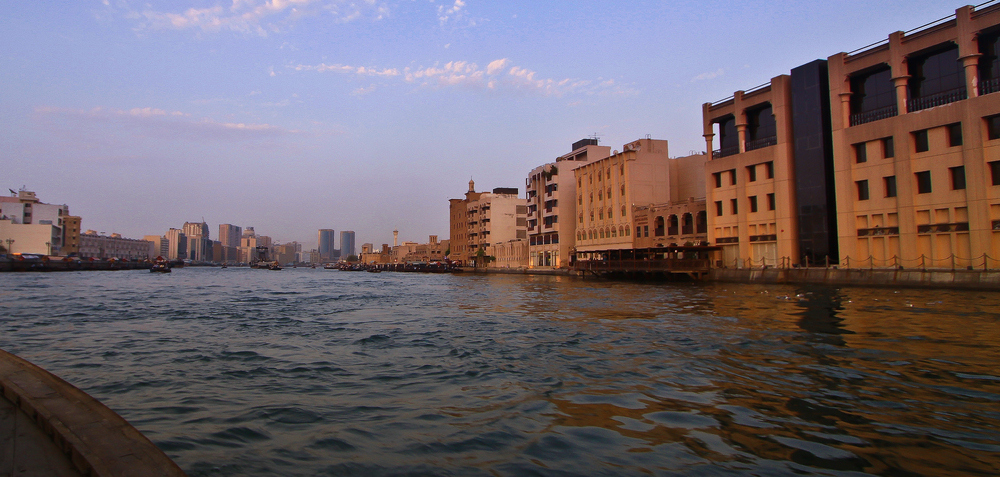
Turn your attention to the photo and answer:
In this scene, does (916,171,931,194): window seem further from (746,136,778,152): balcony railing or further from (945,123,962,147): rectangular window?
(746,136,778,152): balcony railing

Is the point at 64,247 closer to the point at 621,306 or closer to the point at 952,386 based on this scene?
the point at 621,306

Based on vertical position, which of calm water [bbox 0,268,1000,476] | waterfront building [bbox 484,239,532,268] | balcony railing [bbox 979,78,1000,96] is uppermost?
balcony railing [bbox 979,78,1000,96]

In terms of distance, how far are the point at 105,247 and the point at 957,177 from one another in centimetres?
21072

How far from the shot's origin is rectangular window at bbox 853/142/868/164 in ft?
132

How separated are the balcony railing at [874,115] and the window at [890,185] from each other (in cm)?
490

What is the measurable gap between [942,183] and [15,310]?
52.8m

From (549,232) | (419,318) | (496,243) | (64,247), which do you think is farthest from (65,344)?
(64,247)

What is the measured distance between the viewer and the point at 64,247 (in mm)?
134750

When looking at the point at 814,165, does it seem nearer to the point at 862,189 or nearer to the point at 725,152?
the point at 862,189

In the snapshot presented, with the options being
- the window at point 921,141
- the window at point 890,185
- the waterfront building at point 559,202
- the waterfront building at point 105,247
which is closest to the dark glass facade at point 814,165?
the window at point 890,185

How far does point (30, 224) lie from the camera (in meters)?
112

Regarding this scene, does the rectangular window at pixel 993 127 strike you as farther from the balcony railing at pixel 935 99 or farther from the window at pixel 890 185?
the window at pixel 890 185

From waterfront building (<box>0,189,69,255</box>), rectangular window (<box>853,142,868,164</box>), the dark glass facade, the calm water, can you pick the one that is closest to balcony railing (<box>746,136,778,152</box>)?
the dark glass facade

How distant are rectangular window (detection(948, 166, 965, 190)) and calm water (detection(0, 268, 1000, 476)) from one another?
74.8 ft
